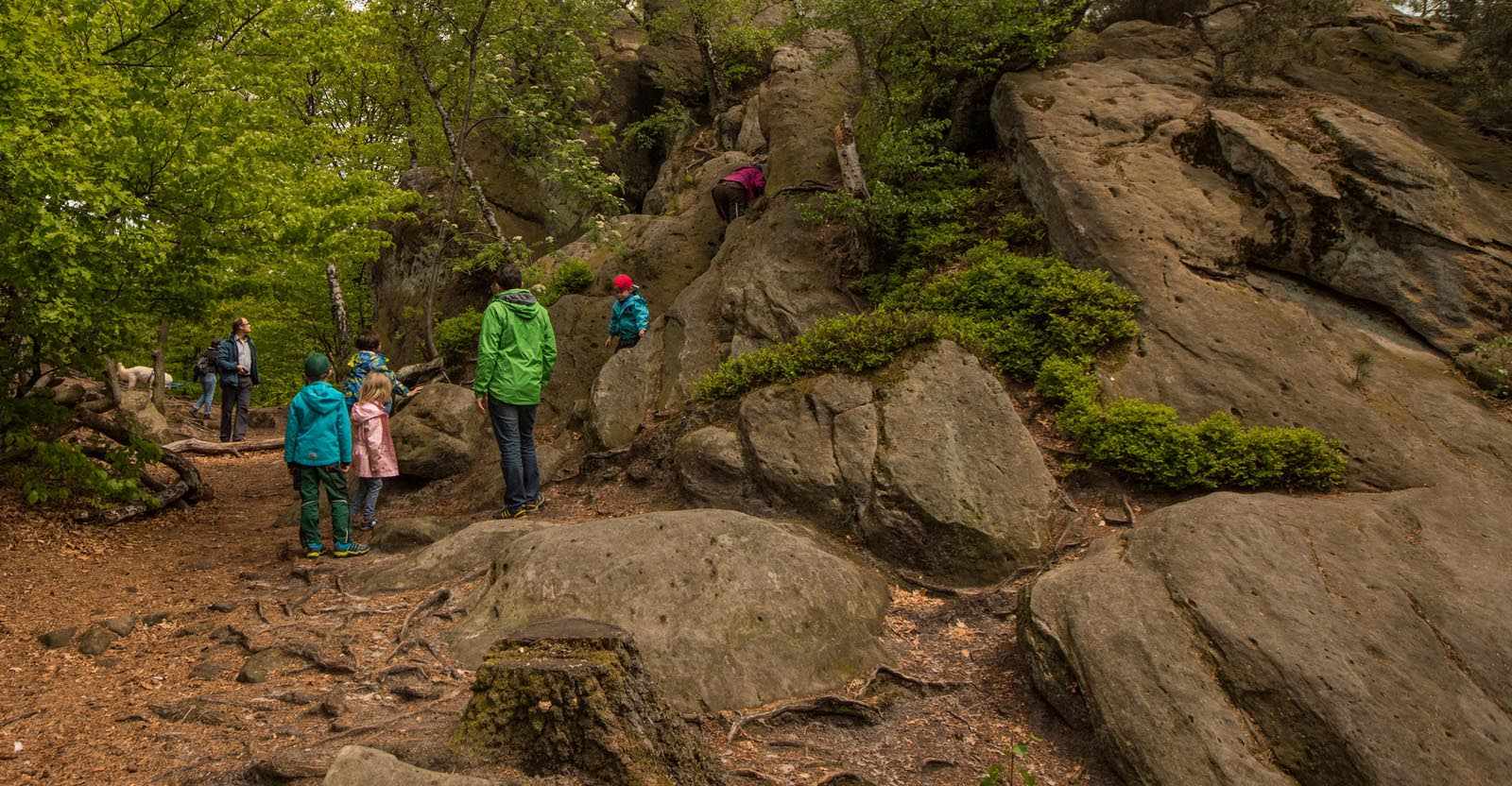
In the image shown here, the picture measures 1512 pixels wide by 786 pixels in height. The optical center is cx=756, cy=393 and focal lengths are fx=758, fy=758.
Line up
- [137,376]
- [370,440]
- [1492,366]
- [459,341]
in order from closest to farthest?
[1492,366] < [370,440] < [459,341] < [137,376]

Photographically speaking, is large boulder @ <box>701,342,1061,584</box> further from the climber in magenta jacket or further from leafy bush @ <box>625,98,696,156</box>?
leafy bush @ <box>625,98,696,156</box>

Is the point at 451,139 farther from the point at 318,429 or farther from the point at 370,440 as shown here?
the point at 318,429

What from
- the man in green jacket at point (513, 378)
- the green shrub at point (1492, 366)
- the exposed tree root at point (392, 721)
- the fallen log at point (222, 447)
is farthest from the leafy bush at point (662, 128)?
the exposed tree root at point (392, 721)

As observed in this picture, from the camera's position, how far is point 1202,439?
→ 7.71 metres

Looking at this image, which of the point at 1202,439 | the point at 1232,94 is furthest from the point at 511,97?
the point at 1202,439

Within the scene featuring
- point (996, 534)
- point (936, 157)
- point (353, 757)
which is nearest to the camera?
point (353, 757)

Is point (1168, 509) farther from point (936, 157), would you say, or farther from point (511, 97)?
point (511, 97)

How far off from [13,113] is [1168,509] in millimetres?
10659

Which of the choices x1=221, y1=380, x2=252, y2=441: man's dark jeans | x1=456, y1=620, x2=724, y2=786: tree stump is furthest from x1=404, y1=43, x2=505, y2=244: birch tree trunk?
x1=456, y1=620, x2=724, y2=786: tree stump

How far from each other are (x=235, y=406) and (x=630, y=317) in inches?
401

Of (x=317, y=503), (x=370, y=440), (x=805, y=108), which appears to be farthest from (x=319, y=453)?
(x=805, y=108)

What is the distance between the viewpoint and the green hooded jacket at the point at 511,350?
8930 millimetres

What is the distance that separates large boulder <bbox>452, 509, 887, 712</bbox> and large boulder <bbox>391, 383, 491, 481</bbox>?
16.5ft

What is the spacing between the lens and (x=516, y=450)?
9094mm
